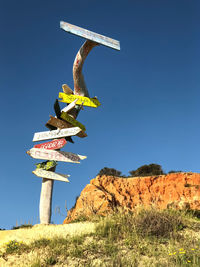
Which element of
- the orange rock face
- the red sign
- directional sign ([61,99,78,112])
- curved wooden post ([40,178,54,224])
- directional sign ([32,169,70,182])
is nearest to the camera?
curved wooden post ([40,178,54,224])

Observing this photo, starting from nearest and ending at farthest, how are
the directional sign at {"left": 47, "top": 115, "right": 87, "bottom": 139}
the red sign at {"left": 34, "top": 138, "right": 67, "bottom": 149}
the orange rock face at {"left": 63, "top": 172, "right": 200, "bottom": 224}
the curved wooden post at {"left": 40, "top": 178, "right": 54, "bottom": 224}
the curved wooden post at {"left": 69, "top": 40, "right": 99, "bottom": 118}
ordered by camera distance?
the curved wooden post at {"left": 40, "top": 178, "right": 54, "bottom": 224} → the red sign at {"left": 34, "top": 138, "right": 67, "bottom": 149} → the directional sign at {"left": 47, "top": 115, "right": 87, "bottom": 139} → the curved wooden post at {"left": 69, "top": 40, "right": 99, "bottom": 118} → the orange rock face at {"left": 63, "top": 172, "right": 200, "bottom": 224}

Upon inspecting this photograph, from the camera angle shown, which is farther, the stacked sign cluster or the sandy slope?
the stacked sign cluster

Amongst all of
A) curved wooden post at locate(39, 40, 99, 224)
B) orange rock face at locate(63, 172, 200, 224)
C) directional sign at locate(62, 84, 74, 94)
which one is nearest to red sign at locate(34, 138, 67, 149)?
curved wooden post at locate(39, 40, 99, 224)

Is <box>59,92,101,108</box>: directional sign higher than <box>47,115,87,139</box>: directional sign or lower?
higher

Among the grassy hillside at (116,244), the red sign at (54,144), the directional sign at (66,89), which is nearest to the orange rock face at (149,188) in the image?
the red sign at (54,144)

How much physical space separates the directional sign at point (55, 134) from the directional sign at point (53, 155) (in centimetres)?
70

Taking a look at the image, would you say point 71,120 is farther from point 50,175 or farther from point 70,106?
point 50,175

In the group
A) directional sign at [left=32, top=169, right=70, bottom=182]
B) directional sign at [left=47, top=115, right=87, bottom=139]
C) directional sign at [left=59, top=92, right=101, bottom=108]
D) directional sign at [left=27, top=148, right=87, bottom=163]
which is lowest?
directional sign at [left=32, top=169, right=70, bottom=182]

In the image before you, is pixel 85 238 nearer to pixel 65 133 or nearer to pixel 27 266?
pixel 27 266

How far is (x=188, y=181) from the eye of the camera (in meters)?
17.3

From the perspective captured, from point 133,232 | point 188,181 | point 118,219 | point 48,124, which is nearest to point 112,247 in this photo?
point 133,232

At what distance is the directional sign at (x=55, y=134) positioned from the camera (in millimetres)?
10150

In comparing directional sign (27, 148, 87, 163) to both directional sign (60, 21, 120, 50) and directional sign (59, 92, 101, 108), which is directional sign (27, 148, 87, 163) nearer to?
directional sign (59, 92, 101, 108)

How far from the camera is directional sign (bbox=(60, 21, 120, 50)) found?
10.1 meters
